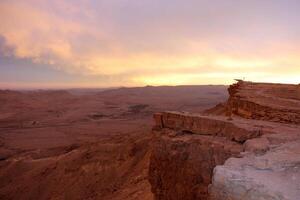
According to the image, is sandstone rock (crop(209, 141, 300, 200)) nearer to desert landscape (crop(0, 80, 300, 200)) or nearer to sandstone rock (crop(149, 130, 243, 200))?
desert landscape (crop(0, 80, 300, 200))

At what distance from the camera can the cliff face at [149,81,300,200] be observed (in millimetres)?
3537

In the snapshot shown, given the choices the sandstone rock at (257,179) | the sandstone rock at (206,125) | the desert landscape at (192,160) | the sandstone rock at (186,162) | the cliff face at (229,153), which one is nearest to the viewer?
the sandstone rock at (257,179)

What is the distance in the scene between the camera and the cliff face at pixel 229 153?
354cm

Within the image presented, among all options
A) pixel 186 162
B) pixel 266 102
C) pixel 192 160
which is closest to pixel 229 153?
pixel 192 160

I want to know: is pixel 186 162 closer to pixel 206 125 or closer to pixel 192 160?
pixel 192 160

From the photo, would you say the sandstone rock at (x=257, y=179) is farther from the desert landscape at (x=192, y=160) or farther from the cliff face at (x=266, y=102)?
the cliff face at (x=266, y=102)

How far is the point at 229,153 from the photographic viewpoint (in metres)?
6.40

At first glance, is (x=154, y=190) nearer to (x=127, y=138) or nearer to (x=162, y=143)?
(x=162, y=143)

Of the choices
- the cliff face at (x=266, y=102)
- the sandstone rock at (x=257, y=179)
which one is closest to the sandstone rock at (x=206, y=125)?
the cliff face at (x=266, y=102)

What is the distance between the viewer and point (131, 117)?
1479 inches

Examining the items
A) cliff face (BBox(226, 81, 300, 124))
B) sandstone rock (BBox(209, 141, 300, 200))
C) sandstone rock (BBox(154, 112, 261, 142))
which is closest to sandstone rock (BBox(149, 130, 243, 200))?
sandstone rock (BBox(154, 112, 261, 142))

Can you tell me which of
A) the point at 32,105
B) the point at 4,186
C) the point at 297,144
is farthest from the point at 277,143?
the point at 32,105

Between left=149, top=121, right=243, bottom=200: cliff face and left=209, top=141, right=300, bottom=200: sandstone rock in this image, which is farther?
left=149, top=121, right=243, bottom=200: cliff face

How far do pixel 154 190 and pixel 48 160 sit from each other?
9505 mm
